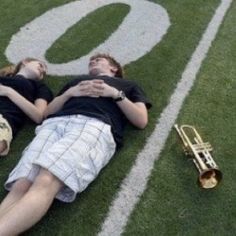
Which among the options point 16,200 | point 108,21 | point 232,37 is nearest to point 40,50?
point 108,21

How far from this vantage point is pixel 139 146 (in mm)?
4957

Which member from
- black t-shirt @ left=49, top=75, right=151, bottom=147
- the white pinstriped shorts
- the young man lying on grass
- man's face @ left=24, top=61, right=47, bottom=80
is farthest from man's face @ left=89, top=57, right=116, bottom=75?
the white pinstriped shorts

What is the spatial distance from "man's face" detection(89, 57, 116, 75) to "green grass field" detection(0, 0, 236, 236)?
53 centimetres

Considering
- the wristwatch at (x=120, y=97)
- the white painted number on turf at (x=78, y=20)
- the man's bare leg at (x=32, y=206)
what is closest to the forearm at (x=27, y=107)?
the wristwatch at (x=120, y=97)

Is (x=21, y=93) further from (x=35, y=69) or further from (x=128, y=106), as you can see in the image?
(x=128, y=106)

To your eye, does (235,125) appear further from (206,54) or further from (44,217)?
(44,217)

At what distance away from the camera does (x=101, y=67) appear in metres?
5.43

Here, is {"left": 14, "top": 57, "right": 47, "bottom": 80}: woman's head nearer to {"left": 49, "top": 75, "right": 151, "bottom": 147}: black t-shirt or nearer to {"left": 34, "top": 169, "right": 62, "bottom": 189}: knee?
{"left": 49, "top": 75, "right": 151, "bottom": 147}: black t-shirt

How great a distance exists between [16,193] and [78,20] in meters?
3.72

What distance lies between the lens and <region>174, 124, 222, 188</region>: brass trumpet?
428 cm

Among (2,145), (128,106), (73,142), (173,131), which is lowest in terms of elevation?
(173,131)

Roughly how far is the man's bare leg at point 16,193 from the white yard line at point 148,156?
675 mm

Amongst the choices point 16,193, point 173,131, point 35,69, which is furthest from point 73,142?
point 35,69

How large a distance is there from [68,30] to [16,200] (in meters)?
3.49
